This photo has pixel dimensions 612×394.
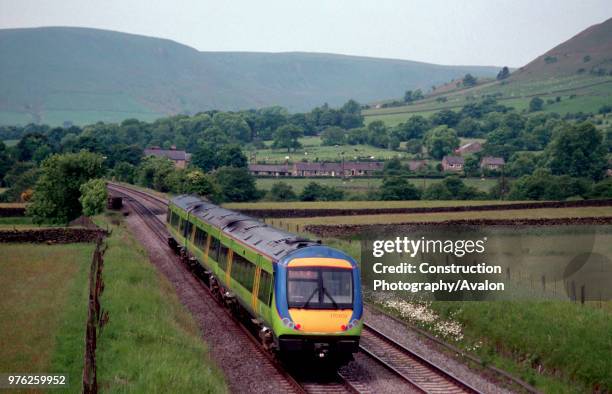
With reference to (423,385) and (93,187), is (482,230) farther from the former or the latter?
(423,385)

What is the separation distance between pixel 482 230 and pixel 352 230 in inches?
419

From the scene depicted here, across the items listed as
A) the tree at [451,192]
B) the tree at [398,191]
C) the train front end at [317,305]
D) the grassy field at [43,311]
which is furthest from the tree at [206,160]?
the train front end at [317,305]

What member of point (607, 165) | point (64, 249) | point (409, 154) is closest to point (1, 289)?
point (64, 249)

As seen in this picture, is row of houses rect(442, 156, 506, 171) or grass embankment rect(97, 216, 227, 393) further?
row of houses rect(442, 156, 506, 171)

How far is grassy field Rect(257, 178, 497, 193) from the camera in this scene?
12047cm

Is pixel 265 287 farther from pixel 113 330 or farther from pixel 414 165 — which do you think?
pixel 414 165

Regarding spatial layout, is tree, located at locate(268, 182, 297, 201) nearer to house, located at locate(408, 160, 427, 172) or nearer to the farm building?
the farm building

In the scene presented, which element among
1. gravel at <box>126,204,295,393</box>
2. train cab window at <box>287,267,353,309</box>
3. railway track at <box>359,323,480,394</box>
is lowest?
gravel at <box>126,204,295,393</box>

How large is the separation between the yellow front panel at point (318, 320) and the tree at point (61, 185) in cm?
5373

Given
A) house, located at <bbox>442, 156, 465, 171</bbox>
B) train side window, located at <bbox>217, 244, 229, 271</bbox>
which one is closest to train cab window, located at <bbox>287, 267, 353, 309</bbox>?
train side window, located at <bbox>217, 244, 229, 271</bbox>

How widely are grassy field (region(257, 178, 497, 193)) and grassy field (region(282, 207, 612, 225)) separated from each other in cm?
4665

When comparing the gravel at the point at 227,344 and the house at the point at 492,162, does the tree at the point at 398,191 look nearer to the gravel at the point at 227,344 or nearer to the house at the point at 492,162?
the house at the point at 492,162

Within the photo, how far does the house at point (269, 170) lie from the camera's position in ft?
499

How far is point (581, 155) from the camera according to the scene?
12925cm
